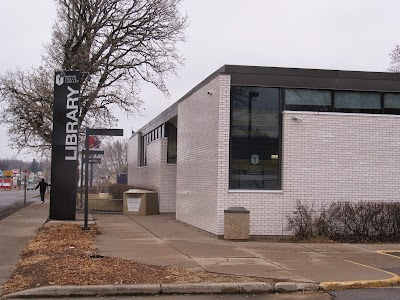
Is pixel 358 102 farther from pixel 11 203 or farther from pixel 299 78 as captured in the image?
pixel 11 203

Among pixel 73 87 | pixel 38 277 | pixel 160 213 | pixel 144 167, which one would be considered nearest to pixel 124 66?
pixel 144 167

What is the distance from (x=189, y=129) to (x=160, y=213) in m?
7.13

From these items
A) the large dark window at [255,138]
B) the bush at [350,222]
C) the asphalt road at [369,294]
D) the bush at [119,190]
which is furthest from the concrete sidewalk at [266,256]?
the bush at [119,190]

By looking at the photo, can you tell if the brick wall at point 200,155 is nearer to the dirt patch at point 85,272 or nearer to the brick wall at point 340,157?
the brick wall at point 340,157

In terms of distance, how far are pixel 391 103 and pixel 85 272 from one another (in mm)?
10668

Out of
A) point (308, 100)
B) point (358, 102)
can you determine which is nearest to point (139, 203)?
point (308, 100)

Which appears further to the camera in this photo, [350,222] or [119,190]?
[119,190]

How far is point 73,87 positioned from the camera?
18578 millimetres

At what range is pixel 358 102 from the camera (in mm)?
15266

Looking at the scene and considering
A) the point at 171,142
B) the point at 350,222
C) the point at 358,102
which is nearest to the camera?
the point at 350,222

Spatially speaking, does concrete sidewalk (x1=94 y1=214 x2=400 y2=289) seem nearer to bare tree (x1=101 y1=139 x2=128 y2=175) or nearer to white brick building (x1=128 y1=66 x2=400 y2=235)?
white brick building (x1=128 y1=66 x2=400 y2=235)

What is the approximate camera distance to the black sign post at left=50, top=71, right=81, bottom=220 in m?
18.4

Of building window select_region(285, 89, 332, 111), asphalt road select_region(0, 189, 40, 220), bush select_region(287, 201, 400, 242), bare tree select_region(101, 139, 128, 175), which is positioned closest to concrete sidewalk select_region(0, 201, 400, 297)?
bush select_region(287, 201, 400, 242)

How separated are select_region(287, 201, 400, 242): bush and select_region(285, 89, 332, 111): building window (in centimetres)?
277
